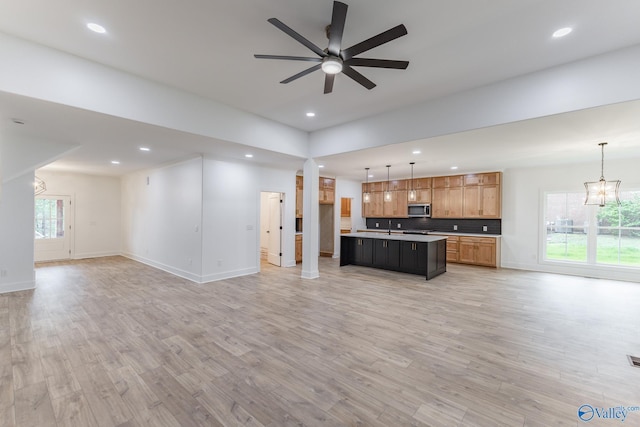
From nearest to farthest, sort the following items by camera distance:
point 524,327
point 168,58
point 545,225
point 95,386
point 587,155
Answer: point 95,386, point 168,58, point 524,327, point 587,155, point 545,225

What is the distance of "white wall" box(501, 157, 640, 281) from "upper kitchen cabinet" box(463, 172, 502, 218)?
11.0 inches

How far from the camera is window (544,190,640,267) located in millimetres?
6078

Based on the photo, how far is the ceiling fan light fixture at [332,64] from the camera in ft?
8.00

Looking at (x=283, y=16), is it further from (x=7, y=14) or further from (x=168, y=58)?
(x=7, y=14)

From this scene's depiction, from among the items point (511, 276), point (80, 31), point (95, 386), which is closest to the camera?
point (95, 386)

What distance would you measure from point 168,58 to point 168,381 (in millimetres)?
3383

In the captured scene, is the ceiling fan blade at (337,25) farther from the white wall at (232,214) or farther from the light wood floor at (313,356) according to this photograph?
the white wall at (232,214)

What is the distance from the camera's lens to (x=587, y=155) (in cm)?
568

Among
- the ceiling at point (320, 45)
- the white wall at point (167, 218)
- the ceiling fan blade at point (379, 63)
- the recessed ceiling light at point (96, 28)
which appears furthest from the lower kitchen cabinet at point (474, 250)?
the recessed ceiling light at point (96, 28)

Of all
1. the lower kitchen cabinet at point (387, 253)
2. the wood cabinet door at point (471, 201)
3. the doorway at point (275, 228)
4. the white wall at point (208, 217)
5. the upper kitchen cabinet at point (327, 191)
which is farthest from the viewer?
the upper kitchen cabinet at point (327, 191)

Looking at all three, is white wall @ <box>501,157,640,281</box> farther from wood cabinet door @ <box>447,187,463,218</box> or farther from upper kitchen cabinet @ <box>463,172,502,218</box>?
wood cabinet door @ <box>447,187,463,218</box>

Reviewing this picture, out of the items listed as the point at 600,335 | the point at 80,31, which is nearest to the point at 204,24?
the point at 80,31

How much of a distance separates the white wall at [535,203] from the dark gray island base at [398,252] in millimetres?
2284

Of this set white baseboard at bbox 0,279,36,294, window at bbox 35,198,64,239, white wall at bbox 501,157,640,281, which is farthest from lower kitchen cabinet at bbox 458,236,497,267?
window at bbox 35,198,64,239
